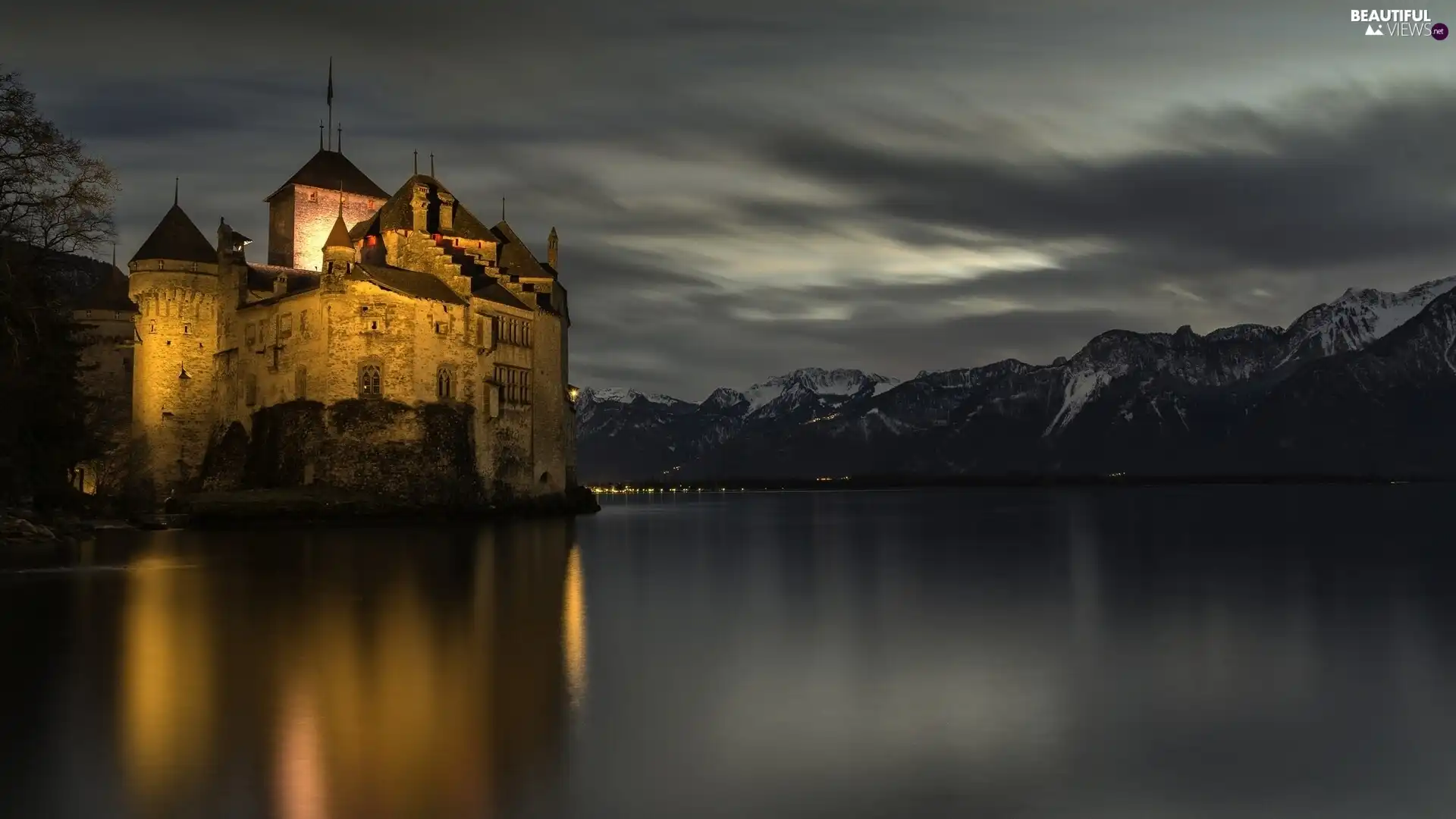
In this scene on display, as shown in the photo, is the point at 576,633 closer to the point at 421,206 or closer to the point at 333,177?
the point at 421,206

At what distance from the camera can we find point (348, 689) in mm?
17078

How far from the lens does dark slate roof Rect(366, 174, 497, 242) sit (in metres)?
87.4

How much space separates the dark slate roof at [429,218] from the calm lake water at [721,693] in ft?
168

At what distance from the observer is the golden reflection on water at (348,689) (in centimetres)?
1207

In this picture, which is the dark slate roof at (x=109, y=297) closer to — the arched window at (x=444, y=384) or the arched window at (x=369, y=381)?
the arched window at (x=369, y=381)

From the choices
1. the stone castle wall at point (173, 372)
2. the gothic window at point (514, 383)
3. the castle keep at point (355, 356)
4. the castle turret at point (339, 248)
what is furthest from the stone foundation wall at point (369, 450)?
the stone castle wall at point (173, 372)

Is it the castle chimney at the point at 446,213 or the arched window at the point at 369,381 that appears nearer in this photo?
the arched window at the point at 369,381

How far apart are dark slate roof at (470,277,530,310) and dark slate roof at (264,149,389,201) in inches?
826

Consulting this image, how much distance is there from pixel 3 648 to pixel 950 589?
22285 mm

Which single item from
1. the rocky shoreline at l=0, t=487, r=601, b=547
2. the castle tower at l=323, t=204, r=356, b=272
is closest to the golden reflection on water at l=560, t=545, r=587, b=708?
the rocky shoreline at l=0, t=487, r=601, b=547

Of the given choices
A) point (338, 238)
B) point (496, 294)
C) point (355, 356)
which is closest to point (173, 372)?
point (338, 238)

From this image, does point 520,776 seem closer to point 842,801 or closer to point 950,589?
point 842,801

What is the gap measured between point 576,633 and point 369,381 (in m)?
56.5

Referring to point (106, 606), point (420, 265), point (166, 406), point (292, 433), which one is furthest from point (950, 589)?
point (166, 406)
